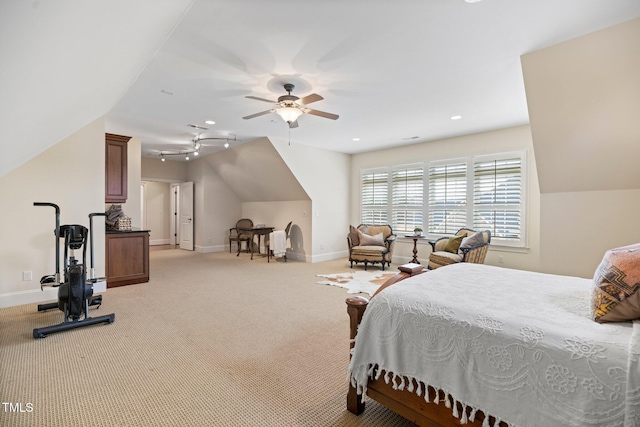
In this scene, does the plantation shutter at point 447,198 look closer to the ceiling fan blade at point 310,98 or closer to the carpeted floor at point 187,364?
the carpeted floor at point 187,364

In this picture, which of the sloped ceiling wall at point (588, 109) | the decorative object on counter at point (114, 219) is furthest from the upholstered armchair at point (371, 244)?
the decorative object on counter at point (114, 219)

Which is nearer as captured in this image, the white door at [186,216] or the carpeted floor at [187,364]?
the carpeted floor at [187,364]

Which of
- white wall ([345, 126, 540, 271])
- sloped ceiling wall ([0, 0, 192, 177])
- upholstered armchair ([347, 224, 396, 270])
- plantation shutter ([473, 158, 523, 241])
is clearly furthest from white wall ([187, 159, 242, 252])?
plantation shutter ([473, 158, 523, 241])

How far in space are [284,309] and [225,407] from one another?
185 centimetres

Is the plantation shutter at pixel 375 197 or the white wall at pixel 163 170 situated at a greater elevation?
the white wall at pixel 163 170

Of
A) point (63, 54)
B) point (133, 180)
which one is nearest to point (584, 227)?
point (63, 54)

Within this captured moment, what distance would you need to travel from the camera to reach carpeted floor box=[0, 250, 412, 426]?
5.87ft

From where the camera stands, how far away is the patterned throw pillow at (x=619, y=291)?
4.08 ft

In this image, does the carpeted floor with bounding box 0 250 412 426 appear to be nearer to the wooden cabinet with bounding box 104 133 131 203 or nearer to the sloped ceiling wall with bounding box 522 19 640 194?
the wooden cabinet with bounding box 104 133 131 203

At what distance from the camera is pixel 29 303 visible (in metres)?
3.80

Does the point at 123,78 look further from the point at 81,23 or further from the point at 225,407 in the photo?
the point at 225,407

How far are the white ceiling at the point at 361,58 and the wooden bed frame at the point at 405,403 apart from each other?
2.11 meters

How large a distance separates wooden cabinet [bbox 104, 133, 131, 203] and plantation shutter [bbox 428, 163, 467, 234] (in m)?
5.93

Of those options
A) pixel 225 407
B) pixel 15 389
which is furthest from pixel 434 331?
pixel 15 389
